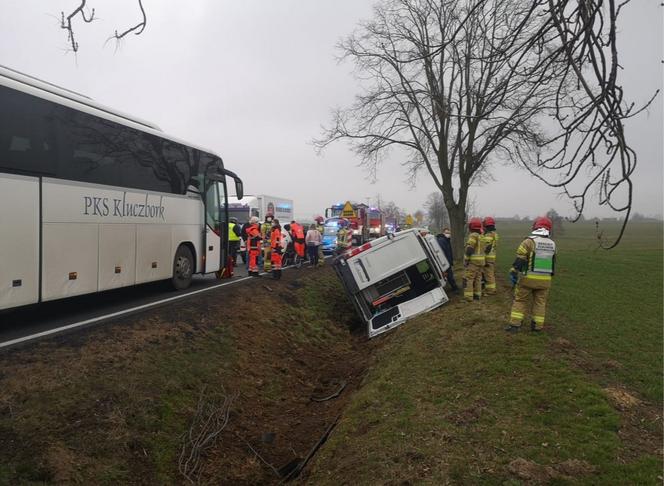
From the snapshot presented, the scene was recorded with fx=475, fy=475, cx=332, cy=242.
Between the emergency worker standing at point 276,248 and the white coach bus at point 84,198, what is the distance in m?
2.87

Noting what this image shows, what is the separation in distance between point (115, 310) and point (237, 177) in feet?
18.7

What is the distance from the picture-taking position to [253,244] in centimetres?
1423

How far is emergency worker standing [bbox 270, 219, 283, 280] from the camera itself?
14023mm

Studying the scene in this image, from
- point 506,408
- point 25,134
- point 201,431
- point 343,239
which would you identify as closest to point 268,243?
point 25,134

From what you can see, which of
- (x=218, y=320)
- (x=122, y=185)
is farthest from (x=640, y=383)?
(x=122, y=185)

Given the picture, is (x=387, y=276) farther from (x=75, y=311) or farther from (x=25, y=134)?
(x=25, y=134)

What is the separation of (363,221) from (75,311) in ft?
90.3

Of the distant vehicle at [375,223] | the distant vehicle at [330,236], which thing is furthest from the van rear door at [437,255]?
the distant vehicle at [375,223]

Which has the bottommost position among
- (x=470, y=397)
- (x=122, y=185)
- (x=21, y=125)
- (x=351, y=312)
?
(x=351, y=312)

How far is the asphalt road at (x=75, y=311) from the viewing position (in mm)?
6753

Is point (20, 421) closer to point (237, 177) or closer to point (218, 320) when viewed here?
point (218, 320)

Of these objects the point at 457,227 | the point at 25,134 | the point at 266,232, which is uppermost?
the point at 25,134

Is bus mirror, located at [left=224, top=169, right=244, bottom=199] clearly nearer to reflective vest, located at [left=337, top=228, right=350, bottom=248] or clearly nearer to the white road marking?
the white road marking

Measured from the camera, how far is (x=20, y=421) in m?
4.31
